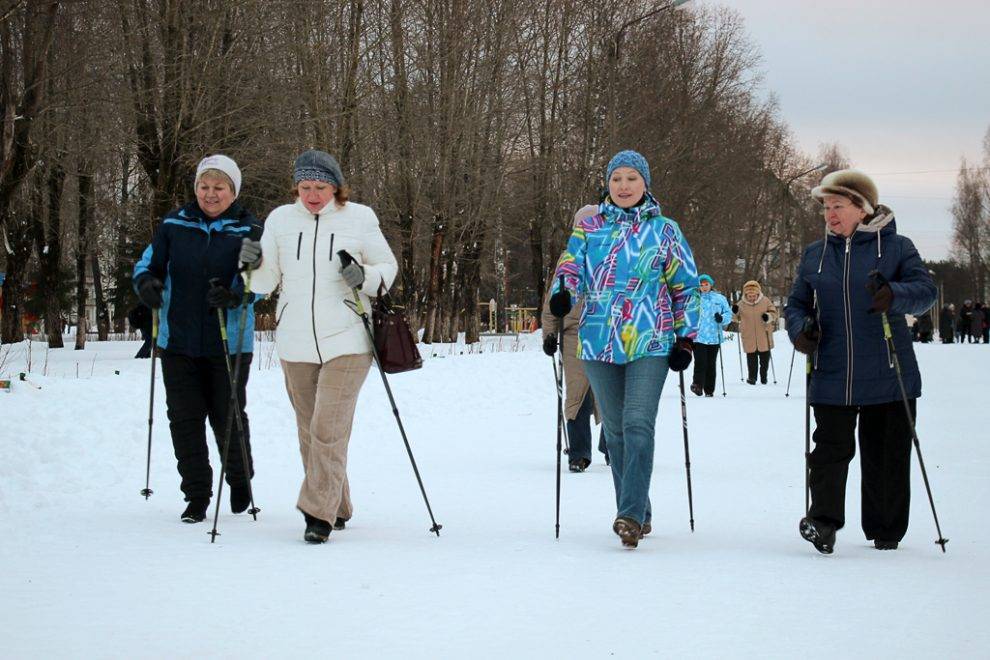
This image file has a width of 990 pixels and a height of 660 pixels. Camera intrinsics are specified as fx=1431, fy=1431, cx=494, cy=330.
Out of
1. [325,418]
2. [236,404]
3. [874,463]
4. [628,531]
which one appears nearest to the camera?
[628,531]

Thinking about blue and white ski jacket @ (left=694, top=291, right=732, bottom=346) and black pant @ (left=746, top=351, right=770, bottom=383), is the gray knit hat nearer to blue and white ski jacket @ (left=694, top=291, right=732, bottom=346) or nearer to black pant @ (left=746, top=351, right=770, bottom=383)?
blue and white ski jacket @ (left=694, top=291, right=732, bottom=346)

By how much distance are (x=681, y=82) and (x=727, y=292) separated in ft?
70.6

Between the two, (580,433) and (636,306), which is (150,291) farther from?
(580,433)

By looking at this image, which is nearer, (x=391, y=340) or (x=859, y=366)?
(x=859, y=366)

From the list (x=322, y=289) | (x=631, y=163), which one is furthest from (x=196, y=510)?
(x=631, y=163)

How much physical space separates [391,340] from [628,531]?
1.63 metres

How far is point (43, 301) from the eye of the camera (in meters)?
37.8

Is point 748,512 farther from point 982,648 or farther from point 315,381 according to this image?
point 982,648

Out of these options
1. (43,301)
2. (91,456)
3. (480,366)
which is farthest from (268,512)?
(43,301)

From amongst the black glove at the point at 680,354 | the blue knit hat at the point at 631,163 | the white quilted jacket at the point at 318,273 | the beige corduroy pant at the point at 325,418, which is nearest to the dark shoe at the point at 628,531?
the black glove at the point at 680,354

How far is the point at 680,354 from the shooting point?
7.34 m

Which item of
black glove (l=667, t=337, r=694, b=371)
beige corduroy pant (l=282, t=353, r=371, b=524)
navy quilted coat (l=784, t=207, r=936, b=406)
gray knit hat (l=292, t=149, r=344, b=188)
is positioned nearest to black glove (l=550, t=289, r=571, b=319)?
black glove (l=667, t=337, r=694, b=371)

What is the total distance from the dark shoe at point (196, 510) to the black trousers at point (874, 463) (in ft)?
11.4

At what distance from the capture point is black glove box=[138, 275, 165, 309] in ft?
26.4
